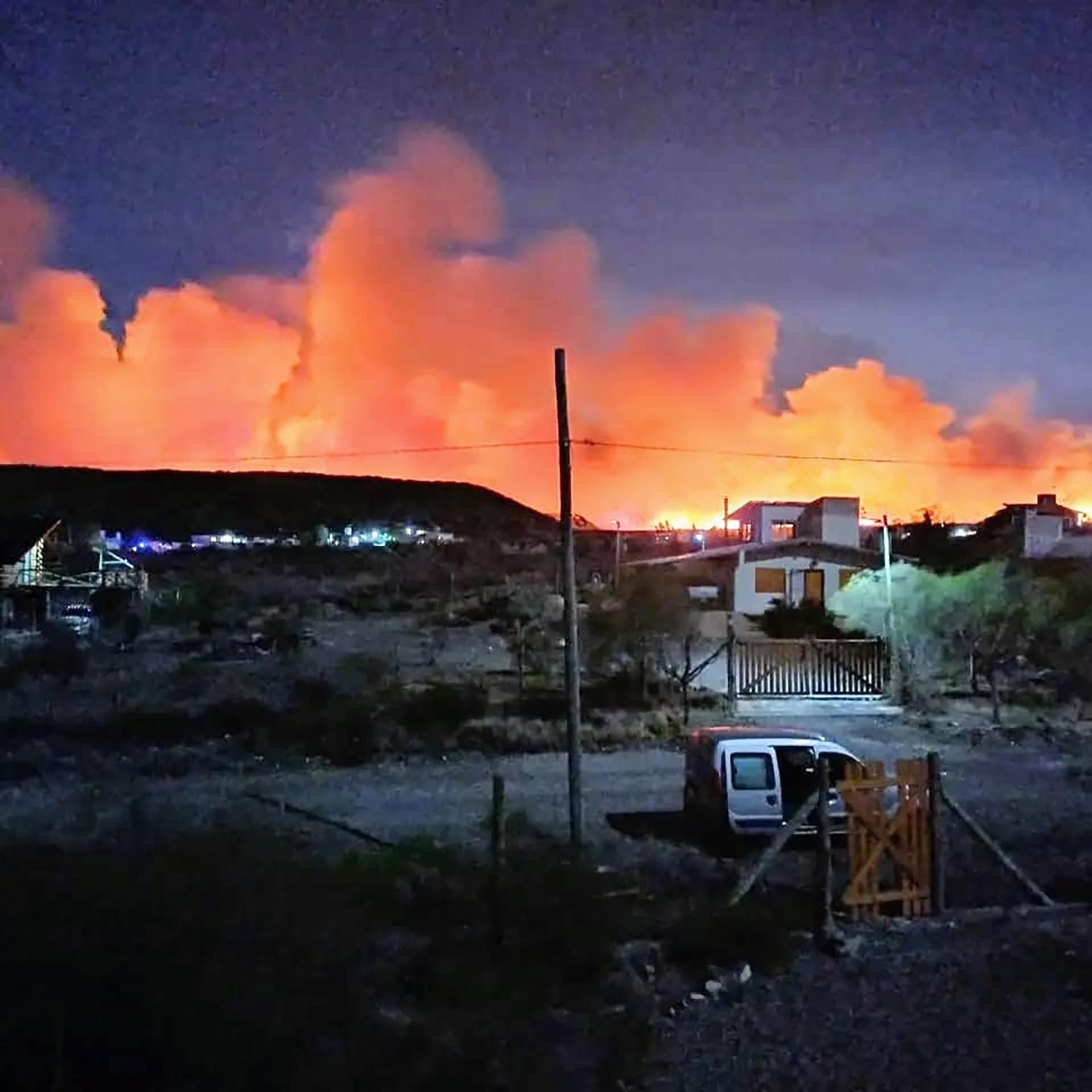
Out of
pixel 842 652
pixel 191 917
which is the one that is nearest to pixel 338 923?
pixel 191 917

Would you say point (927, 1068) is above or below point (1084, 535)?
below

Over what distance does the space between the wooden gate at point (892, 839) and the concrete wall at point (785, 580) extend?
104ft

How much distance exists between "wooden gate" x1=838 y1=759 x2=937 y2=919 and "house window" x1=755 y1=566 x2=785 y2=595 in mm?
32385

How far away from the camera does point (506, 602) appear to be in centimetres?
4825

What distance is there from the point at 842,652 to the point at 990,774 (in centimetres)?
888

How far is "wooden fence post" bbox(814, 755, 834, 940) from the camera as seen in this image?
10.0m

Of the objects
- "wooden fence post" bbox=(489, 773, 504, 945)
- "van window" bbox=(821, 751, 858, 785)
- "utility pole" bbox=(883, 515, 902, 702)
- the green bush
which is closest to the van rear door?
"van window" bbox=(821, 751, 858, 785)

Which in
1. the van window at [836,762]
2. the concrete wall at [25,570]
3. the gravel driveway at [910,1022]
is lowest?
the gravel driveway at [910,1022]

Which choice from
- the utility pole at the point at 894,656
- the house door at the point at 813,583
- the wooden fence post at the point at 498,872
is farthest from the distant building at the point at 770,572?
the wooden fence post at the point at 498,872

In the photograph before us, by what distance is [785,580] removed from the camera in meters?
43.3

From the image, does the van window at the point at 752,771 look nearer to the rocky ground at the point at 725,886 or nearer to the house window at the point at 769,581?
the rocky ground at the point at 725,886

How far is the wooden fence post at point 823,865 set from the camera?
1004cm

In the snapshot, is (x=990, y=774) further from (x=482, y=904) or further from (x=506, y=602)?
(x=506, y=602)

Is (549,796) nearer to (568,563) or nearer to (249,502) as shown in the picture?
(568,563)
